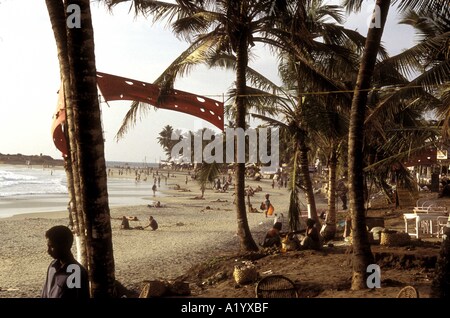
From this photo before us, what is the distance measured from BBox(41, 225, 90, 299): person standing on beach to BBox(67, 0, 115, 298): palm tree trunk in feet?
2.64

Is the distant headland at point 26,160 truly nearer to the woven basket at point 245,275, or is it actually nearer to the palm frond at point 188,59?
the palm frond at point 188,59

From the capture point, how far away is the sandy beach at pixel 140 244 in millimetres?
12430

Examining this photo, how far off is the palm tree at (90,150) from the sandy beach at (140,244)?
6.46m

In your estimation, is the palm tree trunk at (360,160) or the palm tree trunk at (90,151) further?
the palm tree trunk at (360,160)

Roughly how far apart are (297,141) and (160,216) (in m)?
17.0

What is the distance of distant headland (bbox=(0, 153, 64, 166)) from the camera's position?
128 m

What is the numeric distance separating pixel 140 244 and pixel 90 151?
1398cm

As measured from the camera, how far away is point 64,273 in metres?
3.57

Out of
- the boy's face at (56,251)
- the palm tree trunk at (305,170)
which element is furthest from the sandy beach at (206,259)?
the boy's face at (56,251)

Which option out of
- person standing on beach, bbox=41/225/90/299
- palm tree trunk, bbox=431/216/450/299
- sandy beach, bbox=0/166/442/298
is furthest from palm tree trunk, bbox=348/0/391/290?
person standing on beach, bbox=41/225/90/299

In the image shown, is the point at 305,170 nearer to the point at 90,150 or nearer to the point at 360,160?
the point at 360,160
